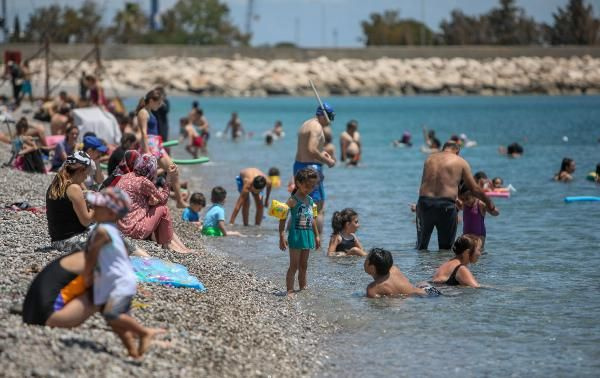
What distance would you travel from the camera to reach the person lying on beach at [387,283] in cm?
1070

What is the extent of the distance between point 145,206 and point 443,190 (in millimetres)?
3439

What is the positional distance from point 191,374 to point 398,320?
3167 mm

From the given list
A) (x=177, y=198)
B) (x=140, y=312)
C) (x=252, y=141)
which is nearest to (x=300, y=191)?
(x=140, y=312)

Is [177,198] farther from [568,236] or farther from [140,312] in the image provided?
[140,312]

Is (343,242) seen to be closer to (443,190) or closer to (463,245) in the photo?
(443,190)

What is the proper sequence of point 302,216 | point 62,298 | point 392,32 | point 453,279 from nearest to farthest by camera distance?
point 62,298, point 302,216, point 453,279, point 392,32

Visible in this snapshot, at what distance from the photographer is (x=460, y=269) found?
11.2 meters

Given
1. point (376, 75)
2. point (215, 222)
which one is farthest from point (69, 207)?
point (376, 75)

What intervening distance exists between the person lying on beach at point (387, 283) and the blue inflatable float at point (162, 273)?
5.58 feet

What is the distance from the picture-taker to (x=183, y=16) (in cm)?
13862

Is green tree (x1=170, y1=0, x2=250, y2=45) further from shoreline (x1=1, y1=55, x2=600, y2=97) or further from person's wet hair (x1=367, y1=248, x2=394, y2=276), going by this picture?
person's wet hair (x1=367, y1=248, x2=394, y2=276)

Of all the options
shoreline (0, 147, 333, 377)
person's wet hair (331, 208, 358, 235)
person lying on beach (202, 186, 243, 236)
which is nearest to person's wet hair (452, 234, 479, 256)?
shoreline (0, 147, 333, 377)

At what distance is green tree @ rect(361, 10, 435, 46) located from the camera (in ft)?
465

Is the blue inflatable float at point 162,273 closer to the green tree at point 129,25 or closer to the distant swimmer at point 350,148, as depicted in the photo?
the distant swimmer at point 350,148
